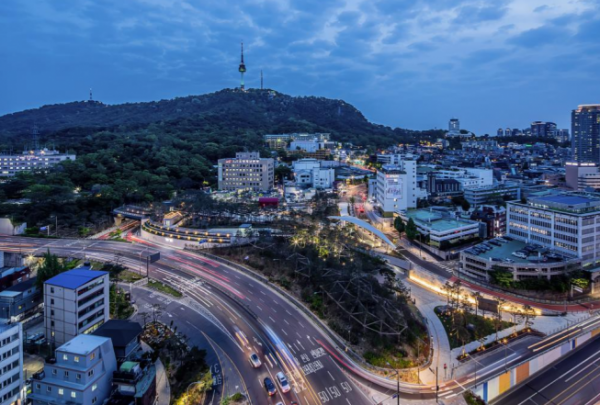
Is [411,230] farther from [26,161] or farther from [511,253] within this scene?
[26,161]

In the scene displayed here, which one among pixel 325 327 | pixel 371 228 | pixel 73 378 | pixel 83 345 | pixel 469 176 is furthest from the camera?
pixel 469 176

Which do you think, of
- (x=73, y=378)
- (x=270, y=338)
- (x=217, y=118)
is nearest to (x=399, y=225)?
(x=270, y=338)

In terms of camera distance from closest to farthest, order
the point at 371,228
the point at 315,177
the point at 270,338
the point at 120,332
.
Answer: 1. the point at 120,332
2. the point at 270,338
3. the point at 371,228
4. the point at 315,177

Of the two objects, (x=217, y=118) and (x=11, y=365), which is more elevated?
(x=217, y=118)

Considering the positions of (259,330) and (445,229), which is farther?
(445,229)

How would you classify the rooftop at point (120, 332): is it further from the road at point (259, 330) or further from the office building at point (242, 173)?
the office building at point (242, 173)

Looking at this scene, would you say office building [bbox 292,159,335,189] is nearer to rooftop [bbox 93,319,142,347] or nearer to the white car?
rooftop [bbox 93,319,142,347]

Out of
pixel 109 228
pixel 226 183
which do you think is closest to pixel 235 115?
pixel 226 183

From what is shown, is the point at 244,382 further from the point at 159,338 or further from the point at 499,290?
the point at 499,290
